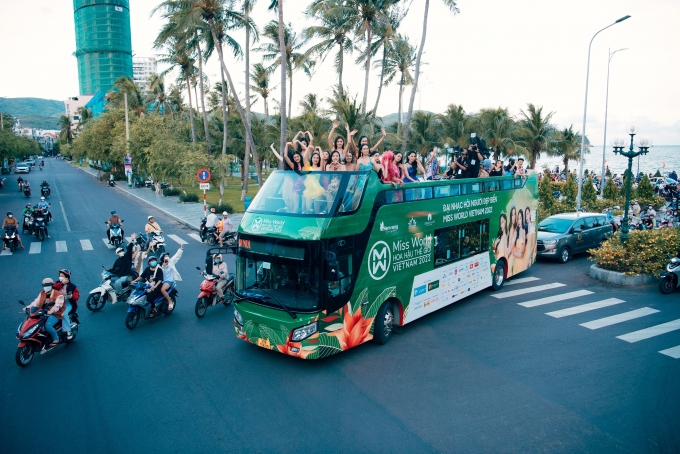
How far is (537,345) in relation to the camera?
8398mm

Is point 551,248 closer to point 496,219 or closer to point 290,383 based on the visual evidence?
point 496,219

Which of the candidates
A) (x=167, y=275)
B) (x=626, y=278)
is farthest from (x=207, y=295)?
Result: (x=626, y=278)

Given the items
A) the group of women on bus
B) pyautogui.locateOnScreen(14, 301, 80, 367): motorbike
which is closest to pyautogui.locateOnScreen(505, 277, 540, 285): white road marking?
the group of women on bus

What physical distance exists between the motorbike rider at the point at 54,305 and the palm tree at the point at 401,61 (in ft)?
86.5

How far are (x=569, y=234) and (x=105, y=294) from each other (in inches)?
610

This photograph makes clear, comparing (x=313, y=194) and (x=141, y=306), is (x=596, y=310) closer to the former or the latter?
(x=313, y=194)

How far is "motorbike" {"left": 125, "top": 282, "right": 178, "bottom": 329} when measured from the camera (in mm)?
9266

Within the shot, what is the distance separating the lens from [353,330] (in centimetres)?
764

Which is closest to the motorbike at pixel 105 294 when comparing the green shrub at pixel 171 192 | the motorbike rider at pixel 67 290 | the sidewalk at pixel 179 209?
the motorbike rider at pixel 67 290

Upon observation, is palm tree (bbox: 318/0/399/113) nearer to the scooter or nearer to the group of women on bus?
the group of women on bus

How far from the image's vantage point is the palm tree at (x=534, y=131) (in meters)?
31.8

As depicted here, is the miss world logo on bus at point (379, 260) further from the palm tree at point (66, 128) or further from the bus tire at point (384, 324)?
the palm tree at point (66, 128)

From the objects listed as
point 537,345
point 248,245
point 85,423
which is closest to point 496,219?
point 537,345

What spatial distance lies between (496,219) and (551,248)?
509 cm
